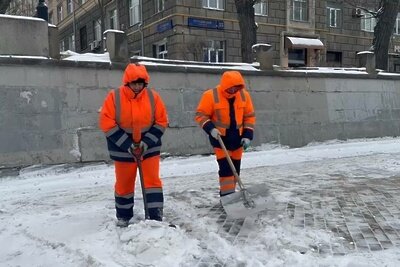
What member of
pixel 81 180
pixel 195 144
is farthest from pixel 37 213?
pixel 195 144

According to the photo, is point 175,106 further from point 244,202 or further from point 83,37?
point 83,37

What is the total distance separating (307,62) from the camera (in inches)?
1109

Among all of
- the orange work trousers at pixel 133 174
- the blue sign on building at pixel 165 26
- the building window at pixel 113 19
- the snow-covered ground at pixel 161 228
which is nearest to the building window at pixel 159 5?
the blue sign on building at pixel 165 26

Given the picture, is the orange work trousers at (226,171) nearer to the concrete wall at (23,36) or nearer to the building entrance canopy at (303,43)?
the concrete wall at (23,36)

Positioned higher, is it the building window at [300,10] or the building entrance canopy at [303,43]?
the building window at [300,10]

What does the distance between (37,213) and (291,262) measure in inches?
127

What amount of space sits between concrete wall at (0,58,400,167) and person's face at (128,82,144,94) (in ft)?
14.6

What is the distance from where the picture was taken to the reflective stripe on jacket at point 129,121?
454cm

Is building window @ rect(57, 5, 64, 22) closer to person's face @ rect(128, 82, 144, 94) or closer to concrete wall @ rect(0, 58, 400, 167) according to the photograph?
concrete wall @ rect(0, 58, 400, 167)

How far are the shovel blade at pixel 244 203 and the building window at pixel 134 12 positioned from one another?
79.3ft

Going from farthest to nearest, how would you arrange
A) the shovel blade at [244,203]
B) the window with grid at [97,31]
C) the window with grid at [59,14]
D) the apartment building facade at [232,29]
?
the window with grid at [59,14]
the window with grid at [97,31]
the apartment building facade at [232,29]
the shovel blade at [244,203]

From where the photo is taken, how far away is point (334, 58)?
2952 centimetres

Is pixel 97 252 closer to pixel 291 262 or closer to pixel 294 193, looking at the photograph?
pixel 291 262

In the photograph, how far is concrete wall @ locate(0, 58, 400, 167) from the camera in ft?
27.2
